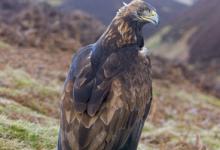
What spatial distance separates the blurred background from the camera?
10633 millimetres

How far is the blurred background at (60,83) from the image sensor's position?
34.9ft

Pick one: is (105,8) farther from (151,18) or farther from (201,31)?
(151,18)

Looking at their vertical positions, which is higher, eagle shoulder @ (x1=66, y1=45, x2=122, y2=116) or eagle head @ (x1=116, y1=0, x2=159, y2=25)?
eagle head @ (x1=116, y1=0, x2=159, y2=25)

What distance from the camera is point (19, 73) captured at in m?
15.3

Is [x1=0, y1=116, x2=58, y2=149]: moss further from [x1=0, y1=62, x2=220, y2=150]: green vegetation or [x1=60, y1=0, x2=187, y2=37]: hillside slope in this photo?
[x1=60, y1=0, x2=187, y2=37]: hillside slope

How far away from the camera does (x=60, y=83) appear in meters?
17.2

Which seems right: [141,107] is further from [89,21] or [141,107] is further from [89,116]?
[89,21]

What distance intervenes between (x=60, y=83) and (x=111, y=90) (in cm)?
1030

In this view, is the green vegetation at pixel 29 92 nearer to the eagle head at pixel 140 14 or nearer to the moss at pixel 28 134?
the moss at pixel 28 134

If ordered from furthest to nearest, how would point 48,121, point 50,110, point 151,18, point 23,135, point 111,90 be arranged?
point 50,110, point 48,121, point 23,135, point 151,18, point 111,90

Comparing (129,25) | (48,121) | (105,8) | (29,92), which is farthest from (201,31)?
(129,25)

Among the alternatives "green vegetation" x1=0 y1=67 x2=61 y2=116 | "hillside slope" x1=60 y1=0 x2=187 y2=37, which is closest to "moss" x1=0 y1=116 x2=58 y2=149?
"green vegetation" x1=0 y1=67 x2=61 y2=116

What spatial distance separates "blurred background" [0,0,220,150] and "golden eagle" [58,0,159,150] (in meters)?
1.72

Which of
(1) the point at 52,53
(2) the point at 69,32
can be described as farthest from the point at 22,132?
(2) the point at 69,32
